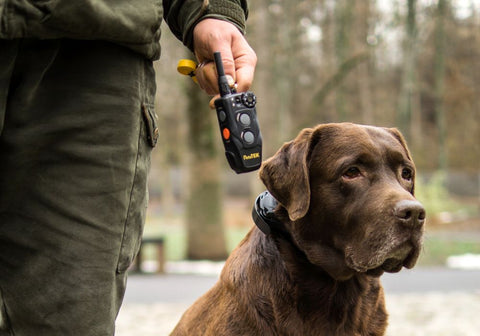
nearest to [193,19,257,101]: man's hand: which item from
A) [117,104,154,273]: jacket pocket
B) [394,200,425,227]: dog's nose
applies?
[117,104,154,273]: jacket pocket

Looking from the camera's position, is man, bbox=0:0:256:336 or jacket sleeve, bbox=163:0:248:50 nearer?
man, bbox=0:0:256:336

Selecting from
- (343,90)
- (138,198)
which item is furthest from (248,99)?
(343,90)

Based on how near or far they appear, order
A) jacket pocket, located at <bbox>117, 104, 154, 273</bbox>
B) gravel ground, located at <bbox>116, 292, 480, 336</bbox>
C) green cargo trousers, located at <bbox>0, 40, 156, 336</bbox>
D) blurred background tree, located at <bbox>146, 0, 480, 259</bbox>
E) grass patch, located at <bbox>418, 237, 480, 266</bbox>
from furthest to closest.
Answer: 1. blurred background tree, located at <bbox>146, 0, 480, 259</bbox>
2. grass patch, located at <bbox>418, 237, 480, 266</bbox>
3. gravel ground, located at <bbox>116, 292, 480, 336</bbox>
4. jacket pocket, located at <bbox>117, 104, 154, 273</bbox>
5. green cargo trousers, located at <bbox>0, 40, 156, 336</bbox>

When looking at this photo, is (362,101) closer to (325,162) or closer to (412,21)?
(412,21)

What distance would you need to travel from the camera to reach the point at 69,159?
1.81 m

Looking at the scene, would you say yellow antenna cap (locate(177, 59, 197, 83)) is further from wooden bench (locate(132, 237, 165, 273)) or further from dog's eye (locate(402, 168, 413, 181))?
wooden bench (locate(132, 237, 165, 273))

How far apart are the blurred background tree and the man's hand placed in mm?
10489

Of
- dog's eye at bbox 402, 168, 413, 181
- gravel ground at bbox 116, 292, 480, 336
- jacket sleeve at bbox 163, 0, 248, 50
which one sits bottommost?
gravel ground at bbox 116, 292, 480, 336

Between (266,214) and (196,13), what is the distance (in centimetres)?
114

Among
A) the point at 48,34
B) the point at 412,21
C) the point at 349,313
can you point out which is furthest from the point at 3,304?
the point at 412,21

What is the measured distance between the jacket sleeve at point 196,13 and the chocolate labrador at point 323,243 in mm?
832

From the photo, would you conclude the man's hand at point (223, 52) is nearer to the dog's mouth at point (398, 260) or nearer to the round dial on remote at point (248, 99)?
the round dial on remote at point (248, 99)

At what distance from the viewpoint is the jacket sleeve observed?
2238 mm

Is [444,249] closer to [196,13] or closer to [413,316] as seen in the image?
[413,316]
